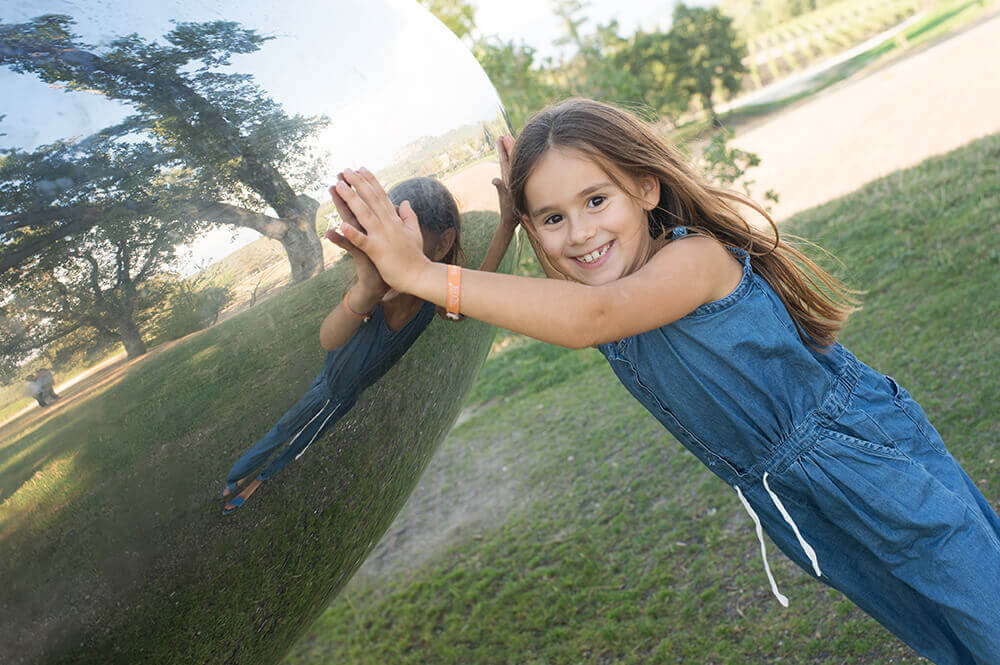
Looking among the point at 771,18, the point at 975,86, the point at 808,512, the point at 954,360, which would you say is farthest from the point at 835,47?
the point at 808,512

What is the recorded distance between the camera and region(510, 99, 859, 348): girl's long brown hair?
2340 mm

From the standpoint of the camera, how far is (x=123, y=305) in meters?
1.69

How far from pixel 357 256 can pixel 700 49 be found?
29436 mm

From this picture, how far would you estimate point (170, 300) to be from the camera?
1.73 m

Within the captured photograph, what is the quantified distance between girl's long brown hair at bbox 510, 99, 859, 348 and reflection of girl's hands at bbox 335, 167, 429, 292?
22.5 inches

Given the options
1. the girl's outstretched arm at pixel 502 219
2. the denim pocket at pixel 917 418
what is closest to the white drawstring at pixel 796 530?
the denim pocket at pixel 917 418

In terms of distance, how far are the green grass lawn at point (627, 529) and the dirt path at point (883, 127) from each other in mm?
3825

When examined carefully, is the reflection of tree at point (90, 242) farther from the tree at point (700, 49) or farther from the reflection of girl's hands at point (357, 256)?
the tree at point (700, 49)

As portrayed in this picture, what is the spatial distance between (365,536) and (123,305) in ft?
3.30


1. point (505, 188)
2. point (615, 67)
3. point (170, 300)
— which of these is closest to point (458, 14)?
point (615, 67)

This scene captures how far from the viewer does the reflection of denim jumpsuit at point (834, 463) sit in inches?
86.6

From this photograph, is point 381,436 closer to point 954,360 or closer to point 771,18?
point 954,360

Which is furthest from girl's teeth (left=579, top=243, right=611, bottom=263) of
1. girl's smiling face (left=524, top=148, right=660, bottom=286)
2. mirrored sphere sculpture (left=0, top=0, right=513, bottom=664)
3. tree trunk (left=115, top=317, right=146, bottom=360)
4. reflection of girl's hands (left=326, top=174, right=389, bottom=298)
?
tree trunk (left=115, top=317, right=146, bottom=360)

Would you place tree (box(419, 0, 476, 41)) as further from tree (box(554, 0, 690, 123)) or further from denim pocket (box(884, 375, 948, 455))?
denim pocket (box(884, 375, 948, 455))
